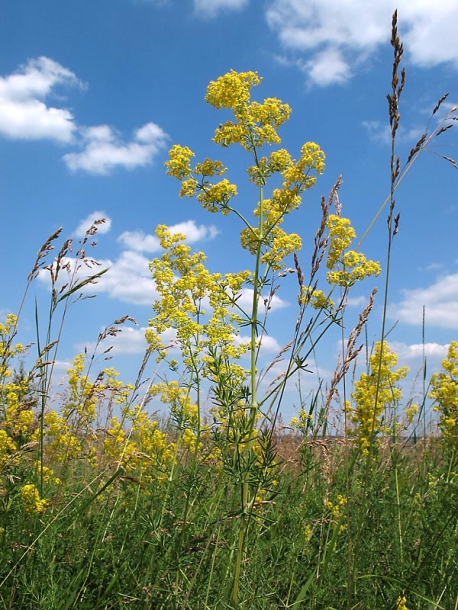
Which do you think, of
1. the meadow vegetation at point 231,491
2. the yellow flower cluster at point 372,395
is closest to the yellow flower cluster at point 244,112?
the meadow vegetation at point 231,491

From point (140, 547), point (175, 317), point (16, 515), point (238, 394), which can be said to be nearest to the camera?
point (238, 394)

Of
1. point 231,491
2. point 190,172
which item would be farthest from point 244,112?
point 231,491

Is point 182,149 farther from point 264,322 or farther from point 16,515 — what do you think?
point 16,515

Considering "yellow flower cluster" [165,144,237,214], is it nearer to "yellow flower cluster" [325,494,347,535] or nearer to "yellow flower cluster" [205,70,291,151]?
"yellow flower cluster" [205,70,291,151]

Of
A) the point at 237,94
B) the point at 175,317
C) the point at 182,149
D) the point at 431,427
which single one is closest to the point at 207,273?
the point at 175,317

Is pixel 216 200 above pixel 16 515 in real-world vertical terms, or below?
above

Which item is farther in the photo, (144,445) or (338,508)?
(144,445)

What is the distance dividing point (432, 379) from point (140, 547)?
10.4 ft

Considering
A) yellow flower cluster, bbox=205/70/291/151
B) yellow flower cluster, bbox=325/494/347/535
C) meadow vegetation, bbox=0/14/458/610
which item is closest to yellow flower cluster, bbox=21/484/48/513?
meadow vegetation, bbox=0/14/458/610

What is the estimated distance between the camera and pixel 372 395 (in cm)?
455

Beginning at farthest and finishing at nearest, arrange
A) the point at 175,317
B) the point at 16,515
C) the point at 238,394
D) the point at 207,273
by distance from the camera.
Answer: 1. the point at 207,273
2. the point at 175,317
3. the point at 16,515
4. the point at 238,394

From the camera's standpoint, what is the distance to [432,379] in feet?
16.3

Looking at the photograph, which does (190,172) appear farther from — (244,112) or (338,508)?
(338,508)

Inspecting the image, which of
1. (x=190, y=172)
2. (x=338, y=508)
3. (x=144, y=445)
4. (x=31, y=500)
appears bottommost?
(x=31, y=500)
